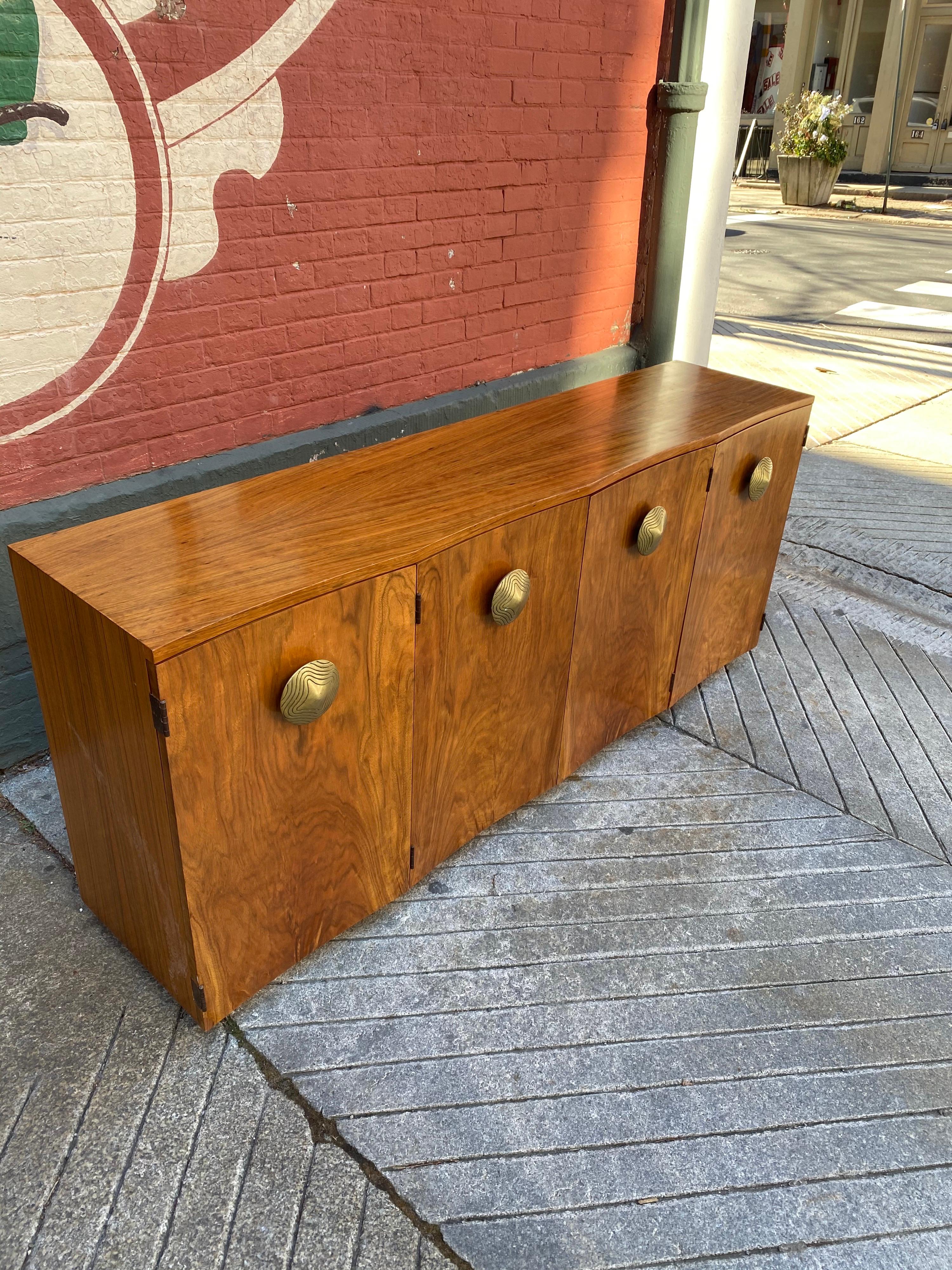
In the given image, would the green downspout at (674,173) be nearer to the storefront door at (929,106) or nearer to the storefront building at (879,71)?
the storefront building at (879,71)

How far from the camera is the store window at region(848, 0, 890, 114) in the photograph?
21.0 meters

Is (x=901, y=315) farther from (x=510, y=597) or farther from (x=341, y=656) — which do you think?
(x=341, y=656)

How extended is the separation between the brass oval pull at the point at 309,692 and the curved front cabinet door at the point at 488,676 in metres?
Answer: 0.28

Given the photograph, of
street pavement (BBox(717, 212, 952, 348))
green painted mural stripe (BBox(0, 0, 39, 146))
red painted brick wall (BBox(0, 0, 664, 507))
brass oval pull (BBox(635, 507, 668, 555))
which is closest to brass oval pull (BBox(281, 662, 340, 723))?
brass oval pull (BBox(635, 507, 668, 555))

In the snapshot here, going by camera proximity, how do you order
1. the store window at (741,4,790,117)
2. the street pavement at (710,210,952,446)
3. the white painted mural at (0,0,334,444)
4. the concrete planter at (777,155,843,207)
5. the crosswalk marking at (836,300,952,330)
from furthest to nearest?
the store window at (741,4,790,117) < the concrete planter at (777,155,843,207) < the crosswalk marking at (836,300,952,330) < the street pavement at (710,210,952,446) < the white painted mural at (0,0,334,444)

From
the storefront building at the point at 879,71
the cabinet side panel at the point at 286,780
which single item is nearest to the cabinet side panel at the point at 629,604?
the cabinet side panel at the point at 286,780

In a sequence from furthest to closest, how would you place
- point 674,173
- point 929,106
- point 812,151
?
point 929,106
point 812,151
point 674,173

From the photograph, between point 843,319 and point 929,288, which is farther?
point 929,288

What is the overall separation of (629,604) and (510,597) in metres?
0.68

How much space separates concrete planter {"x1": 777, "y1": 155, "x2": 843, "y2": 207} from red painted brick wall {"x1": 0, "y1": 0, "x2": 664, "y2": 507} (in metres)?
15.2

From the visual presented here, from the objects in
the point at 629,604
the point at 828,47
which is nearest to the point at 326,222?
the point at 629,604

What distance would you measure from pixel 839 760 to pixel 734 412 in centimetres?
122

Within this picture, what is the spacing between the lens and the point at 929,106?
20.8m

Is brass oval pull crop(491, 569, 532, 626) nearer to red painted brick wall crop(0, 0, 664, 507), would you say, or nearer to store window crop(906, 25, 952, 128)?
red painted brick wall crop(0, 0, 664, 507)
